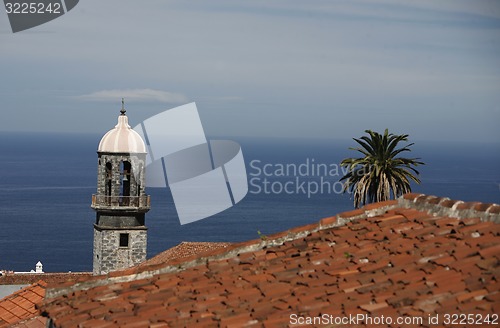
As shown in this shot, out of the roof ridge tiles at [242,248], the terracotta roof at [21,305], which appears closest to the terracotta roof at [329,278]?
the roof ridge tiles at [242,248]

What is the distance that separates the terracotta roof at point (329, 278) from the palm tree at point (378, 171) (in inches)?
1144

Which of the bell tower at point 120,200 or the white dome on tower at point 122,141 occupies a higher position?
the white dome on tower at point 122,141

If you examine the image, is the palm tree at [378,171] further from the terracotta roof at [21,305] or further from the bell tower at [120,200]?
the terracotta roof at [21,305]

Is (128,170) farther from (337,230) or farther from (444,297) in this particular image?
(444,297)

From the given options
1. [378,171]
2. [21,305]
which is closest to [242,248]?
[21,305]

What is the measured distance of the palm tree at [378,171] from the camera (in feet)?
138

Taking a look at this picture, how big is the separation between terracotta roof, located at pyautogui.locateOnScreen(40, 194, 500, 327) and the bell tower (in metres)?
35.2

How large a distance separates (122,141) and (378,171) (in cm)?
1275

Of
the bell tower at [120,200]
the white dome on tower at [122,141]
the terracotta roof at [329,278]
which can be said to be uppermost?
the white dome on tower at [122,141]

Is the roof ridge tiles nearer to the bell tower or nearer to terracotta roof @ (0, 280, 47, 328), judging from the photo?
terracotta roof @ (0, 280, 47, 328)

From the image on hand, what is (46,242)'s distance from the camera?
408 ft

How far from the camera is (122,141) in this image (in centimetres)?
4778

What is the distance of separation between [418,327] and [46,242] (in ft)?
391

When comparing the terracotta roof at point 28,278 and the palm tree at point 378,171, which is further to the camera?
the terracotta roof at point 28,278
